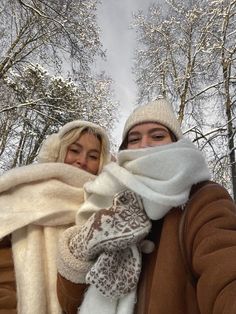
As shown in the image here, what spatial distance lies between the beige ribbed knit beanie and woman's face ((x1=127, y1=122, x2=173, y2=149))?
0.02 metres

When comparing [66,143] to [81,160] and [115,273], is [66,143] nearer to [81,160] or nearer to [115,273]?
[81,160]

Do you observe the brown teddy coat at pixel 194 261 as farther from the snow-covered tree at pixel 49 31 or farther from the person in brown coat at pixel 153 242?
the snow-covered tree at pixel 49 31

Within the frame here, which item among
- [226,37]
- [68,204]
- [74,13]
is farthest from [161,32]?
[68,204]

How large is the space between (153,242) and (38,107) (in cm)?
1210

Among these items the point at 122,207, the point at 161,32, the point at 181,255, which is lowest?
the point at 181,255

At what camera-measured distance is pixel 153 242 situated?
1.32 metres

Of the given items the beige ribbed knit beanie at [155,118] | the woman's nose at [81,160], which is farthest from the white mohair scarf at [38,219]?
the beige ribbed knit beanie at [155,118]

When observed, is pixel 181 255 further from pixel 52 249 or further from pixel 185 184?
pixel 52 249

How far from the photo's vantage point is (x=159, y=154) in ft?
4.40

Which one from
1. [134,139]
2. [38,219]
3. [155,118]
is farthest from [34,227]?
[155,118]

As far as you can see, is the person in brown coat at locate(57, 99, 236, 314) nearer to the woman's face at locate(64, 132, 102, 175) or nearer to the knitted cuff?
the knitted cuff

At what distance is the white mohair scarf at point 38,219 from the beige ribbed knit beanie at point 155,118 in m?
0.46

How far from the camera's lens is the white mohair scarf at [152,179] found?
1.26 meters

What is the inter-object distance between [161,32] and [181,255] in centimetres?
1392
